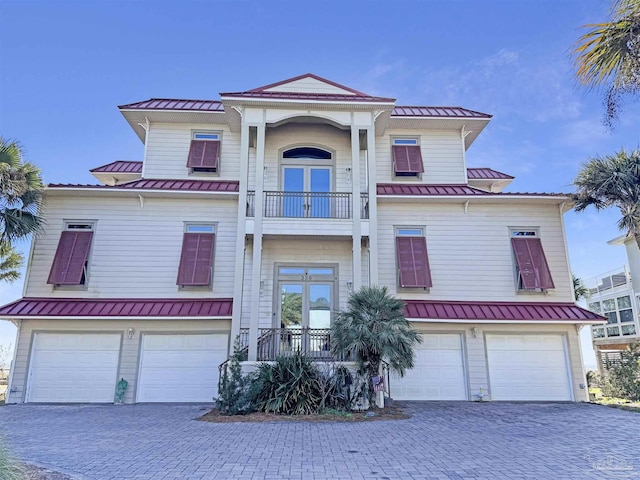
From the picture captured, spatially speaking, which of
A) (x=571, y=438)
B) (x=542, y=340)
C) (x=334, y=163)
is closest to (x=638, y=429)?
(x=571, y=438)

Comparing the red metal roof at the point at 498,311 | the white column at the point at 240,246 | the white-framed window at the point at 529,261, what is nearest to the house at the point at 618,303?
the red metal roof at the point at 498,311

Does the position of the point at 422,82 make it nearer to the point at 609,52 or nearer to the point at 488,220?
the point at 488,220

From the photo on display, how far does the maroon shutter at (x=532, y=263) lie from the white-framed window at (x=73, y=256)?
13760mm

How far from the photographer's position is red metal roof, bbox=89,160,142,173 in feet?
50.5

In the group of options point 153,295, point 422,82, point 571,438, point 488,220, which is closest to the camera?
point 571,438

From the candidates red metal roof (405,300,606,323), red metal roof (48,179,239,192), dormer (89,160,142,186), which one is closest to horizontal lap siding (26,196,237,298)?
red metal roof (48,179,239,192)

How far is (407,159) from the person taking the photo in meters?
14.2

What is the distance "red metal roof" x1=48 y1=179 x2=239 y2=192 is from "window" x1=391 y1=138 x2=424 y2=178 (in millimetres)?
5724

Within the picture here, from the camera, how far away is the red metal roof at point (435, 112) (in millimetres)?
14188

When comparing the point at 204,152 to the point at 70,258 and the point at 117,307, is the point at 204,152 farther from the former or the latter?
the point at 117,307

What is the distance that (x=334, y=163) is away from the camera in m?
Answer: 13.9

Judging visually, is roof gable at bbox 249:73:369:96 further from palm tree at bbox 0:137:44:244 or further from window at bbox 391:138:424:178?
palm tree at bbox 0:137:44:244

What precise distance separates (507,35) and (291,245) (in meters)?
11.7

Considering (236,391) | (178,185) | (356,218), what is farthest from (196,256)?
(356,218)
